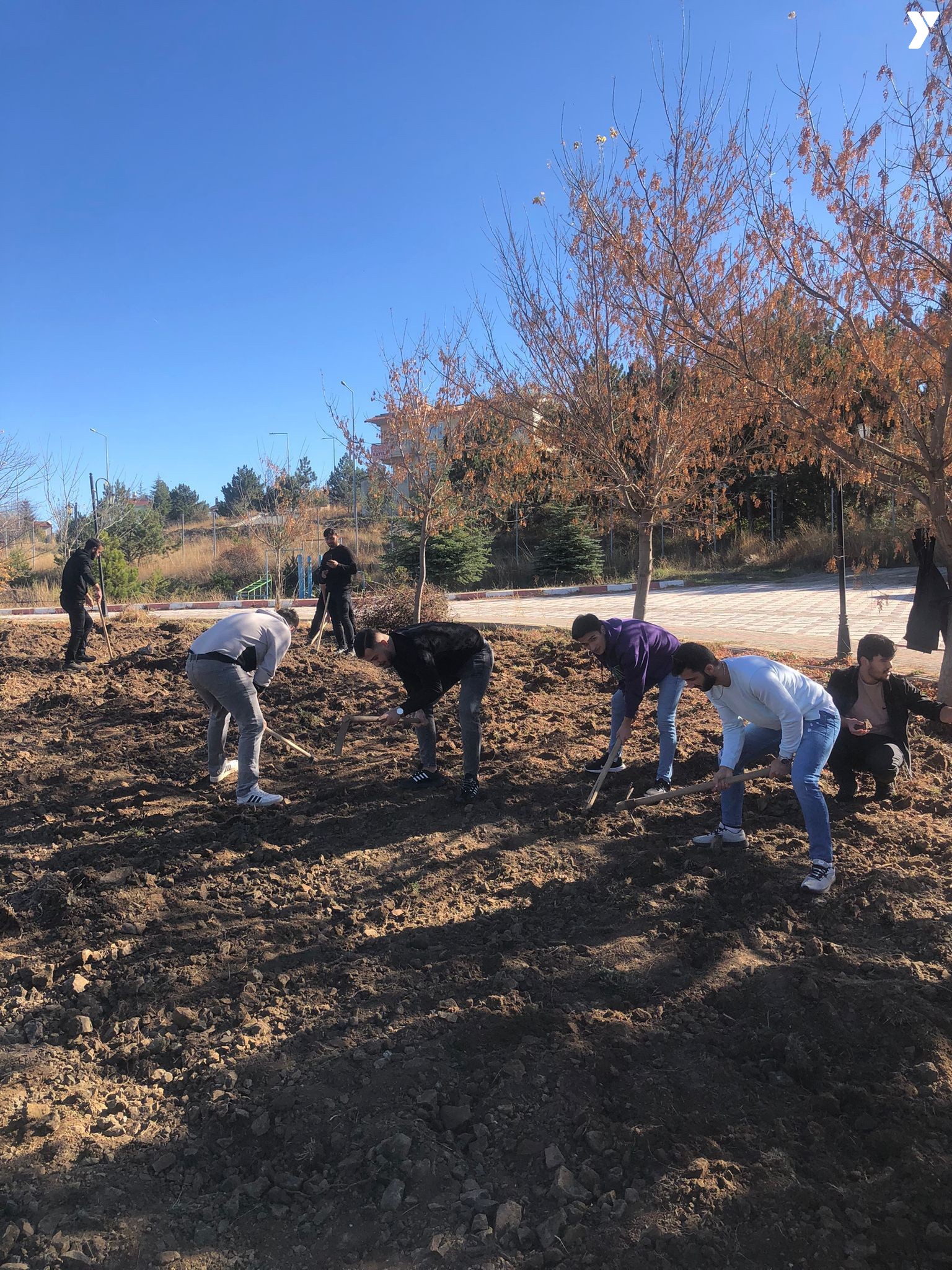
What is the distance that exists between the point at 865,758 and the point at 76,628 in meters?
8.71

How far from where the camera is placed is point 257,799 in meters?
5.34

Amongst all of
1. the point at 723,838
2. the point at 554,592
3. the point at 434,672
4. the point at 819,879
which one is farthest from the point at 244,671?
the point at 554,592

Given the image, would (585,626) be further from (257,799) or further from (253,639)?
(257,799)

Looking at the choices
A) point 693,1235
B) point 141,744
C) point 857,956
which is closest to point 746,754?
point 857,956

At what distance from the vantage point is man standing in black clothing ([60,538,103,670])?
9656 millimetres

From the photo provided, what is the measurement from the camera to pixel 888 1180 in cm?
233

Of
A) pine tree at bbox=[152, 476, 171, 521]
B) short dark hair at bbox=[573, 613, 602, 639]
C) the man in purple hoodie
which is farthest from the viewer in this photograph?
pine tree at bbox=[152, 476, 171, 521]

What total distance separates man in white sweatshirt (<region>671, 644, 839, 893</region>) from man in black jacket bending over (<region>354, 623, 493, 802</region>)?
1.64 metres

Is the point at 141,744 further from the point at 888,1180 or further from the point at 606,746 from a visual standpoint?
the point at 888,1180

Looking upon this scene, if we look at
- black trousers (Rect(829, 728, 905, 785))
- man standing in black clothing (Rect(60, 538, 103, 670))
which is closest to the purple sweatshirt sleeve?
black trousers (Rect(829, 728, 905, 785))

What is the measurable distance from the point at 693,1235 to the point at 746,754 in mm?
→ 2564

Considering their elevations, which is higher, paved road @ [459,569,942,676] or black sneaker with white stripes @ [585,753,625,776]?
paved road @ [459,569,942,676]

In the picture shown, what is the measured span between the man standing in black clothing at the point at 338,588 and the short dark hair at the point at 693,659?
20.0 ft

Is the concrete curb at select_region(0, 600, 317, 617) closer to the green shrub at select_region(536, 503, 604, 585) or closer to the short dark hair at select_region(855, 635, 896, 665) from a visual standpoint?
the green shrub at select_region(536, 503, 604, 585)
